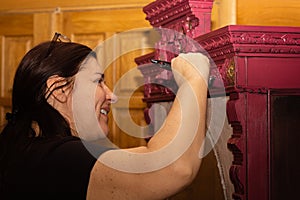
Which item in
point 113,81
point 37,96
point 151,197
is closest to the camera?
point 151,197

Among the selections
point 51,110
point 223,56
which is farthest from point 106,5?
point 51,110

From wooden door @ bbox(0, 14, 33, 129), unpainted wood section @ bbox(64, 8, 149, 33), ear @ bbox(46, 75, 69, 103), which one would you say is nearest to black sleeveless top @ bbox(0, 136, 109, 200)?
ear @ bbox(46, 75, 69, 103)

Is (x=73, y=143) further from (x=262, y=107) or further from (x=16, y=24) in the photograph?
(x=16, y=24)

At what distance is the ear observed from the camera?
1430 mm

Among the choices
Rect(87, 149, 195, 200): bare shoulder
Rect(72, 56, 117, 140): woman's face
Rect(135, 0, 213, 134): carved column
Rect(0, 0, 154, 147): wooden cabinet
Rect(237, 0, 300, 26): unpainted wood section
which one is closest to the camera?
Rect(87, 149, 195, 200): bare shoulder

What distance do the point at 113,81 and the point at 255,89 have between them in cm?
172

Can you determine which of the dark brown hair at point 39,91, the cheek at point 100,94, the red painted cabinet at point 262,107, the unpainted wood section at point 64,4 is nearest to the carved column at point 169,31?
the red painted cabinet at point 262,107

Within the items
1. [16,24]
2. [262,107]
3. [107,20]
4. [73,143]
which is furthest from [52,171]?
[16,24]

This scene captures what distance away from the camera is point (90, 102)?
1563 millimetres

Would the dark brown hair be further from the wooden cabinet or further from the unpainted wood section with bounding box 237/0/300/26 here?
the wooden cabinet

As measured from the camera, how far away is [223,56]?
168cm

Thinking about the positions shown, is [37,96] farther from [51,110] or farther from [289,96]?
[289,96]

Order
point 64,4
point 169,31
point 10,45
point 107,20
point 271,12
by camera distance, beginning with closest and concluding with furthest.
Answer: point 169,31 < point 271,12 < point 107,20 < point 64,4 < point 10,45

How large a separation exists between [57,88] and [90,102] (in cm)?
15
